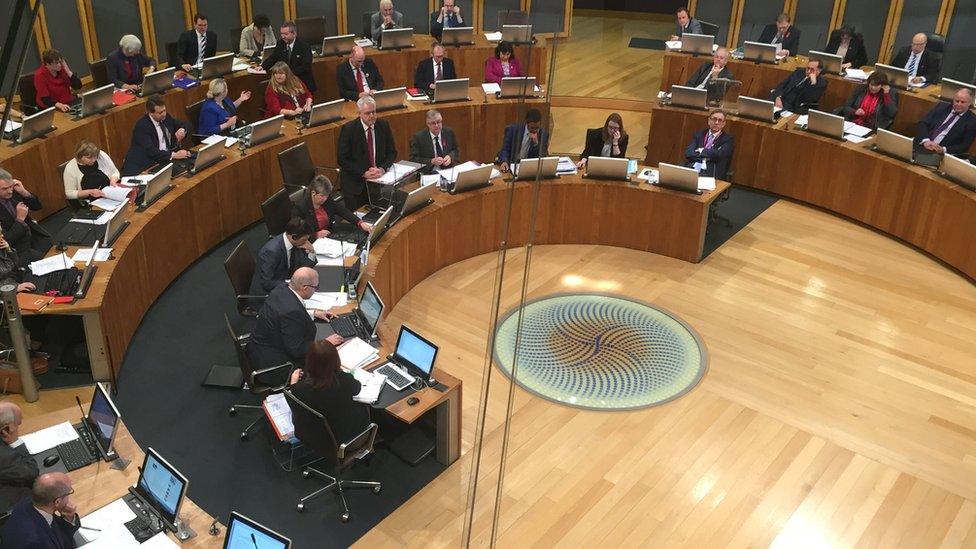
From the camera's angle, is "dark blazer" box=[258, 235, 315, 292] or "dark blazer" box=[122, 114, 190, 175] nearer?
"dark blazer" box=[258, 235, 315, 292]

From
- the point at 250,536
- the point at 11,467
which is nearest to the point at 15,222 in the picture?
the point at 11,467

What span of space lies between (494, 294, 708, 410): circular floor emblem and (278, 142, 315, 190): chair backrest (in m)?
2.17

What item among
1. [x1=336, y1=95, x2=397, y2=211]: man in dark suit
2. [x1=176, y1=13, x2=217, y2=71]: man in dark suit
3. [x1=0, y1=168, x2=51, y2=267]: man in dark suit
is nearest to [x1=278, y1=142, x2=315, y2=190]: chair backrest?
[x1=336, y1=95, x2=397, y2=211]: man in dark suit

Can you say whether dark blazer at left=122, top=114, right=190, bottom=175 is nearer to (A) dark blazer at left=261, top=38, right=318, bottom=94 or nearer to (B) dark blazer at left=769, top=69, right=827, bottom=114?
(A) dark blazer at left=261, top=38, right=318, bottom=94

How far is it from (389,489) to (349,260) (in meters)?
1.79

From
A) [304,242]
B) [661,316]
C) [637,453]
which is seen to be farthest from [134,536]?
[661,316]

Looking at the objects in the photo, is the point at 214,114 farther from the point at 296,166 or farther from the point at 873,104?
the point at 873,104

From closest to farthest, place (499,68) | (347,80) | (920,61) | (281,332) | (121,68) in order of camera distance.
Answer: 1. (281,332)
2. (121,68)
3. (347,80)
4. (920,61)
5. (499,68)

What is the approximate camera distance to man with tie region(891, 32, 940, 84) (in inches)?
381

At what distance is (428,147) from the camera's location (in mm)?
7758

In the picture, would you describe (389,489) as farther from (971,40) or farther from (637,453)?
(971,40)

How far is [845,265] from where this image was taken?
25.5 ft

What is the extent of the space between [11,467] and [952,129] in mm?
8031

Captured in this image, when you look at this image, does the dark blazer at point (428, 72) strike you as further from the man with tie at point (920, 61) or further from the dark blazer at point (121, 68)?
the man with tie at point (920, 61)
